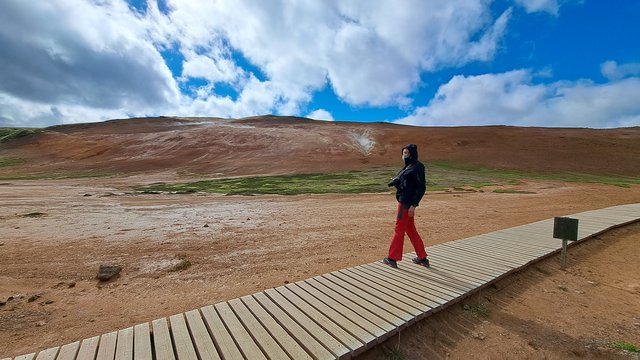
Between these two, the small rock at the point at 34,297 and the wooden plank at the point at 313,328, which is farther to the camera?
the small rock at the point at 34,297

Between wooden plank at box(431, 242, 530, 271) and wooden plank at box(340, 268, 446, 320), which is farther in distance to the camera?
wooden plank at box(431, 242, 530, 271)

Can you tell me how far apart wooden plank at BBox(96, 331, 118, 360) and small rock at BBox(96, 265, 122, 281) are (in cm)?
288

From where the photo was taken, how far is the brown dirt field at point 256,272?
3830 millimetres

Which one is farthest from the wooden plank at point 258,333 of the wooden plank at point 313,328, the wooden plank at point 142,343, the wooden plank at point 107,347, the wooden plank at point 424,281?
the wooden plank at point 424,281

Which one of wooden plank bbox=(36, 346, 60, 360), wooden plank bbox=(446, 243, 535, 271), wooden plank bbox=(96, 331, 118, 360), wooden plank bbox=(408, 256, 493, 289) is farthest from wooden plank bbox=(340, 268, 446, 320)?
wooden plank bbox=(36, 346, 60, 360)

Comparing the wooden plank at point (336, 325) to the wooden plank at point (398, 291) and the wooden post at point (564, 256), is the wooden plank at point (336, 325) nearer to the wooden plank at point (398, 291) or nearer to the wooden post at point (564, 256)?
the wooden plank at point (398, 291)

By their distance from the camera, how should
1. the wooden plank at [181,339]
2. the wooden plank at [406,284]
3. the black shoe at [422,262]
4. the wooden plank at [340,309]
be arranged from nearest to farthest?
the wooden plank at [181,339] < the wooden plank at [340,309] < the wooden plank at [406,284] < the black shoe at [422,262]

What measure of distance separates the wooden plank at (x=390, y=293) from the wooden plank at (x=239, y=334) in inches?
66.4

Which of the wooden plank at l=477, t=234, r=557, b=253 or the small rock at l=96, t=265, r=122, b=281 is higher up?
the wooden plank at l=477, t=234, r=557, b=253

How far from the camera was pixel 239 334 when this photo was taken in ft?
10.5

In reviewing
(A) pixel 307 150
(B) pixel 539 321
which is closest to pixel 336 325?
(B) pixel 539 321

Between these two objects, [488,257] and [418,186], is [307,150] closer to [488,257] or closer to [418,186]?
[488,257]

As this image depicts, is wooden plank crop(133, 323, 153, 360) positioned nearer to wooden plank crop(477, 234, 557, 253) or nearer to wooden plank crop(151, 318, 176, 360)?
wooden plank crop(151, 318, 176, 360)

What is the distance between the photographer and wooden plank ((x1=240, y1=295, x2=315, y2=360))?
9.60 feet
